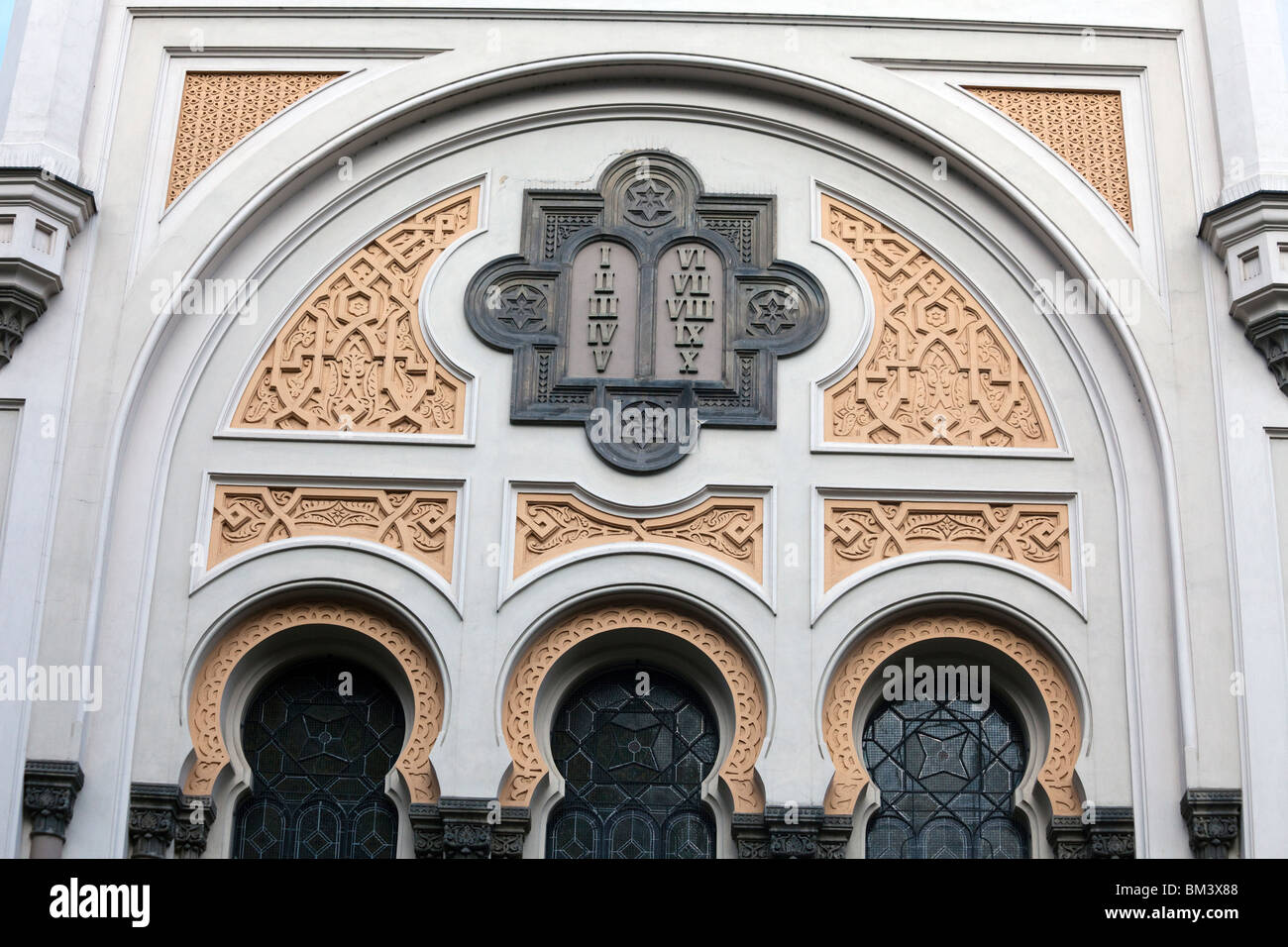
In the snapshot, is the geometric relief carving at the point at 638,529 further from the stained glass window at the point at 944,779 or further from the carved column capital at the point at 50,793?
the carved column capital at the point at 50,793

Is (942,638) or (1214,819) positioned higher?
(942,638)

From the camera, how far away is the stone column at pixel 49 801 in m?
10.9

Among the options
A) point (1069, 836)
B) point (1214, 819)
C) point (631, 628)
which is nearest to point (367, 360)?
point (631, 628)

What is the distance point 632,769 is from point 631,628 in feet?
2.53

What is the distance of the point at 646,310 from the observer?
12.6 meters

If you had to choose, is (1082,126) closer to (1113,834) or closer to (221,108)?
(1113,834)

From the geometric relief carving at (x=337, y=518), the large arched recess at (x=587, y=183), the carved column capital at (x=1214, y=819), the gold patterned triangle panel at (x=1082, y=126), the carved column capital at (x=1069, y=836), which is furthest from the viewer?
the gold patterned triangle panel at (x=1082, y=126)

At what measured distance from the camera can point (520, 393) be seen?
12383mm

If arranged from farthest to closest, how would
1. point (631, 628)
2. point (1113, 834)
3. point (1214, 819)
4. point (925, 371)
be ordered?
point (925, 371)
point (631, 628)
point (1113, 834)
point (1214, 819)

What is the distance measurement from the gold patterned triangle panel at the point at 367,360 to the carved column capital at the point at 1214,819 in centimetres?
455

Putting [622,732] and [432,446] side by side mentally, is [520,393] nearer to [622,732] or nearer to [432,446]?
[432,446]
